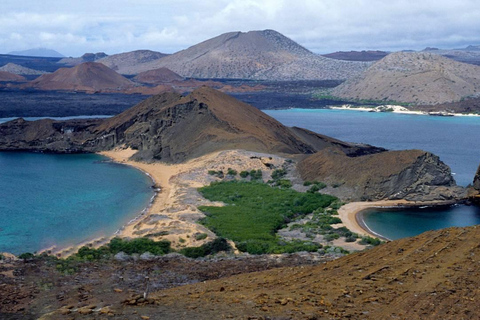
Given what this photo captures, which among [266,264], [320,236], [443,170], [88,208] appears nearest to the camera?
[266,264]

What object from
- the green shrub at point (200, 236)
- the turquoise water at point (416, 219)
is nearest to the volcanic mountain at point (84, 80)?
the turquoise water at point (416, 219)

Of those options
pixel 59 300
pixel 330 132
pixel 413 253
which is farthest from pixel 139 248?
pixel 330 132

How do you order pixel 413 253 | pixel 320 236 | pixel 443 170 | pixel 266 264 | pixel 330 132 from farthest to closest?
pixel 330 132
pixel 443 170
pixel 320 236
pixel 266 264
pixel 413 253

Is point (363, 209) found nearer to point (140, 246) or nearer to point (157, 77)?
point (140, 246)

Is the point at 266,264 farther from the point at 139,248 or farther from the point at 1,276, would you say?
the point at 1,276

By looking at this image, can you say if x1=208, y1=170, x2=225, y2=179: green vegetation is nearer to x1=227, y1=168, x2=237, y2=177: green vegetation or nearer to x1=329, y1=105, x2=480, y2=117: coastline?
x1=227, y1=168, x2=237, y2=177: green vegetation

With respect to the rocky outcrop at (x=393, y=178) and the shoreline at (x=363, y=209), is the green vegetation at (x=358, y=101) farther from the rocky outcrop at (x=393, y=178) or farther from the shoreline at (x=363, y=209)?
the shoreline at (x=363, y=209)

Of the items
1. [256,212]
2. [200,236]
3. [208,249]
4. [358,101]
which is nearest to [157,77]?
[358,101]
